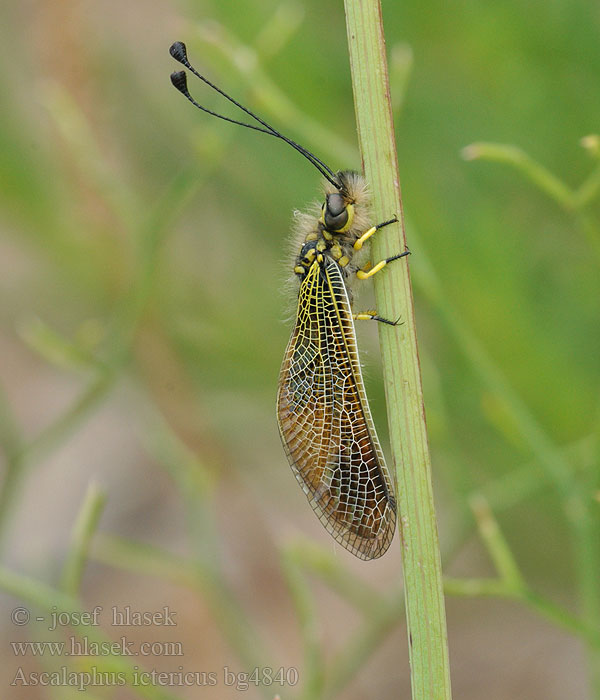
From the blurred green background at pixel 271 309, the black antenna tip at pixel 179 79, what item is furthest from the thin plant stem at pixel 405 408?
the blurred green background at pixel 271 309

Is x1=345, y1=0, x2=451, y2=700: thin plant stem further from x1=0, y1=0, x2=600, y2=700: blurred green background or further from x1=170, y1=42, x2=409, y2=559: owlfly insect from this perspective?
x1=0, y1=0, x2=600, y2=700: blurred green background

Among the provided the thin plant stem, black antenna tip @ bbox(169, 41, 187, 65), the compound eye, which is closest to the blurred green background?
the compound eye

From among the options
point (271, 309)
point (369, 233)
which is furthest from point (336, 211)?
point (271, 309)

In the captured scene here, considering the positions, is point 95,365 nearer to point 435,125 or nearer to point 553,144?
point 435,125

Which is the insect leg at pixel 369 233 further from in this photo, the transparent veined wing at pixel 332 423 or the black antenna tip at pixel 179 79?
the black antenna tip at pixel 179 79

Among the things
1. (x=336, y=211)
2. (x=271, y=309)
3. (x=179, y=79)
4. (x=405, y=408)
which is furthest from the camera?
(x=271, y=309)

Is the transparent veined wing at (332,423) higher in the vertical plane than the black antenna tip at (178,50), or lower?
lower

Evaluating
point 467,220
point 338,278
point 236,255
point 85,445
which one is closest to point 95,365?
point 338,278

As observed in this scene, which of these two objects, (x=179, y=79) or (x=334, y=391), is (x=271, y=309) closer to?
(x=334, y=391)
